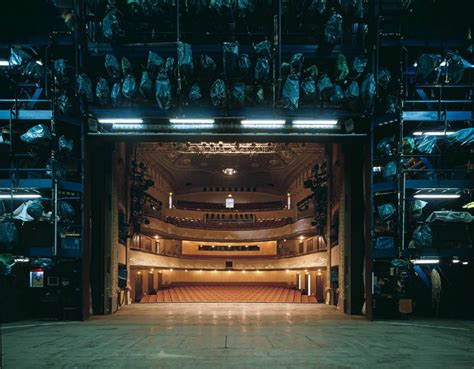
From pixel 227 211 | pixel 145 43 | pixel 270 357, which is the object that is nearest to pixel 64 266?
pixel 145 43

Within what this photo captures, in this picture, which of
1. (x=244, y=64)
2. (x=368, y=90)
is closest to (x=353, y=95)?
(x=368, y=90)

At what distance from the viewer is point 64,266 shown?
15.4 meters

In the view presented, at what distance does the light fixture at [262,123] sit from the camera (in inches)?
563

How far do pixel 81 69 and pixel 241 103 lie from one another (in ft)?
14.9

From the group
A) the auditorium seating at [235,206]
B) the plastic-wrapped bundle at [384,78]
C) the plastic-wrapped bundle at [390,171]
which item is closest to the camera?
the plastic-wrapped bundle at [384,78]

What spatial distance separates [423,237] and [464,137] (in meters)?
2.84

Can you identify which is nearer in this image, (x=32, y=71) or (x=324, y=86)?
(x=324, y=86)

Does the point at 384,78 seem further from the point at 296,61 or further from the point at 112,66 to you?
the point at 112,66

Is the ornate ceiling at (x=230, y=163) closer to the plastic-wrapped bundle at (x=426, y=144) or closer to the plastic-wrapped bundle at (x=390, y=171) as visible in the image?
the plastic-wrapped bundle at (x=390, y=171)

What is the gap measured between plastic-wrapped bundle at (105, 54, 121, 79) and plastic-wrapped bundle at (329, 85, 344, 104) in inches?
230

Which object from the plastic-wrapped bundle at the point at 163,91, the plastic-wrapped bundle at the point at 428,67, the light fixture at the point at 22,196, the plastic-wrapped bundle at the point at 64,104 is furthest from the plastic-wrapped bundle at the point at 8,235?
the plastic-wrapped bundle at the point at 428,67

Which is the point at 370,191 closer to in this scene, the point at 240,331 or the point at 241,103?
the point at 241,103

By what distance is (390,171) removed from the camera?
574 inches

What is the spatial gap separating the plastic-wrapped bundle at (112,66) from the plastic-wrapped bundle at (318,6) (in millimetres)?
5408
